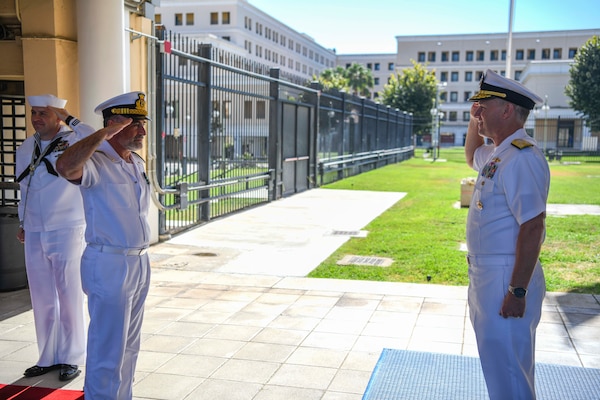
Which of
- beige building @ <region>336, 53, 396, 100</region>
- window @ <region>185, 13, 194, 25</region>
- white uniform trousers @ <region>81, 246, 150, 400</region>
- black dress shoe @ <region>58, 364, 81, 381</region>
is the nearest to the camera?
white uniform trousers @ <region>81, 246, 150, 400</region>

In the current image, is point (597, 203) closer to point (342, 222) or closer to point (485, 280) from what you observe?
point (342, 222)

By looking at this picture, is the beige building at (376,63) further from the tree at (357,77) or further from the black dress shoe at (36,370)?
the black dress shoe at (36,370)

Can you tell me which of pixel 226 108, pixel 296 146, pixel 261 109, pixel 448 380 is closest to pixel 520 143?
pixel 448 380

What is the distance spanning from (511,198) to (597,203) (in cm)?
1495

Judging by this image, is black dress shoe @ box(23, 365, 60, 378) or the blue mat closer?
the blue mat

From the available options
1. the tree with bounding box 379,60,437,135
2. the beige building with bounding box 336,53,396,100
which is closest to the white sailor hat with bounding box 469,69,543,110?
the tree with bounding box 379,60,437,135

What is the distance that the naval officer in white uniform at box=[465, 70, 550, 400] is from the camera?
3.07 meters

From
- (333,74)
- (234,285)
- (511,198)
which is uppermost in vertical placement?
(333,74)

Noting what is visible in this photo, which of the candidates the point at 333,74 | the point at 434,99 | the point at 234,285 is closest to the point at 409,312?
the point at 234,285

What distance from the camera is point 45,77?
770 centimetres

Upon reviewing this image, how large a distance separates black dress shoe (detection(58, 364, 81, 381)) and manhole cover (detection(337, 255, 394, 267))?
477 centimetres

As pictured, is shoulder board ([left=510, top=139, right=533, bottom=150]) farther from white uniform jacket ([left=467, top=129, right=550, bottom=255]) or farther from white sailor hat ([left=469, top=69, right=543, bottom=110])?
white sailor hat ([left=469, top=69, right=543, bottom=110])

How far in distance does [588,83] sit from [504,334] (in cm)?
5681

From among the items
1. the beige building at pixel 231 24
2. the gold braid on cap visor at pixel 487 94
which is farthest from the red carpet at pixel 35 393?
the beige building at pixel 231 24
